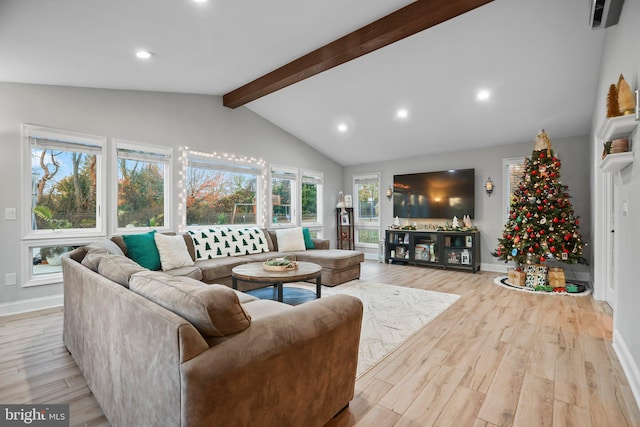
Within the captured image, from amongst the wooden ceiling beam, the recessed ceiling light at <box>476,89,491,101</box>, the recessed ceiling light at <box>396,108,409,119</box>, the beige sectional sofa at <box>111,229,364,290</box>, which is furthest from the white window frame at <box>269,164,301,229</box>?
the recessed ceiling light at <box>476,89,491,101</box>

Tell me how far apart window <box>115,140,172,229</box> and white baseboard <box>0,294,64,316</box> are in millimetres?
1069

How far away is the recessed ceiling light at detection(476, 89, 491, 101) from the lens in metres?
4.30

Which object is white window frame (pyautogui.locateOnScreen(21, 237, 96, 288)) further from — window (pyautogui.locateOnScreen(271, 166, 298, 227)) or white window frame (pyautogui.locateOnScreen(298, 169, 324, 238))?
white window frame (pyautogui.locateOnScreen(298, 169, 324, 238))

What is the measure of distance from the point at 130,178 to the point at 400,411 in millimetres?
4294

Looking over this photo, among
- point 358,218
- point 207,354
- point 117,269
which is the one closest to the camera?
point 207,354

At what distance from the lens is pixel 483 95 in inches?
172

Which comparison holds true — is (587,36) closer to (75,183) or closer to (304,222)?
(304,222)

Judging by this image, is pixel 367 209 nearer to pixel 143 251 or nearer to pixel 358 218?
pixel 358 218

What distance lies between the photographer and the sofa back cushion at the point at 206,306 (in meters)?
1.14

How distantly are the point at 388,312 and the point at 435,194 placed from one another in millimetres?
3619

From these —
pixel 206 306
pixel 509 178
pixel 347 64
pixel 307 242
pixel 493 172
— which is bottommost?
pixel 307 242

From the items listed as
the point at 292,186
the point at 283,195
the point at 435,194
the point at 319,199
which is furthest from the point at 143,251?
the point at 435,194

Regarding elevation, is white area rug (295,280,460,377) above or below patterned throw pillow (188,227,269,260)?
below

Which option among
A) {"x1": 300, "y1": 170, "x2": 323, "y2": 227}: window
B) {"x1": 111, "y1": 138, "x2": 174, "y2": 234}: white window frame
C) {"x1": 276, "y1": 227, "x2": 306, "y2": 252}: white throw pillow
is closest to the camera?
{"x1": 111, "y1": 138, "x2": 174, "y2": 234}: white window frame
